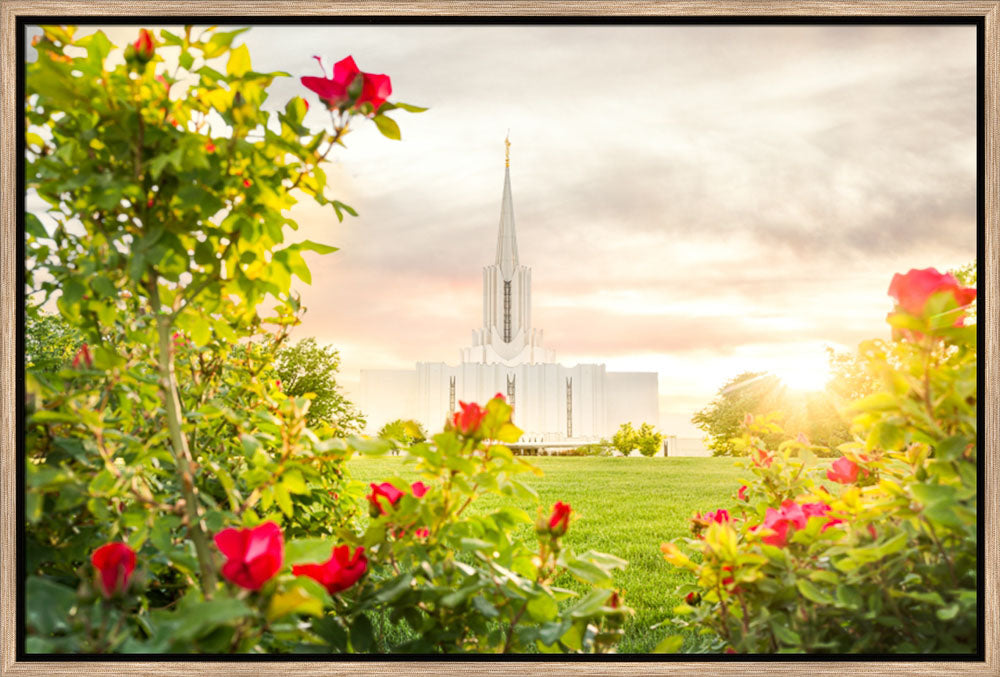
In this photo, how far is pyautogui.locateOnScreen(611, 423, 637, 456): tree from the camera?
642cm

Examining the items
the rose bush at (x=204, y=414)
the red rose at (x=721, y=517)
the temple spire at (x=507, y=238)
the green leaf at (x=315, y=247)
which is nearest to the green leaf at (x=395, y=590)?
the rose bush at (x=204, y=414)

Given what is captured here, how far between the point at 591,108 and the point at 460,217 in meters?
0.89

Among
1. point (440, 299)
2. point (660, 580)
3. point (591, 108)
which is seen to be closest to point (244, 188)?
point (591, 108)

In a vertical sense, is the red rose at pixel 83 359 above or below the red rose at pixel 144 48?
below

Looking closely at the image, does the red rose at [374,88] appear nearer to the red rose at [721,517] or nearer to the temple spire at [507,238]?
the red rose at [721,517]

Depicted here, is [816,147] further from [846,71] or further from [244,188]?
[244,188]

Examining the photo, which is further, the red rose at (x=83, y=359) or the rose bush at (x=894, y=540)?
the red rose at (x=83, y=359)

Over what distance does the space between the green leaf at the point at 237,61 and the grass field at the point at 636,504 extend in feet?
5.33

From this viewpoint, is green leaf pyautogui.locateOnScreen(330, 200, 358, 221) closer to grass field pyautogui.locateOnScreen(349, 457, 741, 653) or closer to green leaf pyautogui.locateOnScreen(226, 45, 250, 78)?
green leaf pyautogui.locateOnScreen(226, 45, 250, 78)

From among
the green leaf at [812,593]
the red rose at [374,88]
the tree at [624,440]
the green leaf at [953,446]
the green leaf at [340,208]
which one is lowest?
the tree at [624,440]

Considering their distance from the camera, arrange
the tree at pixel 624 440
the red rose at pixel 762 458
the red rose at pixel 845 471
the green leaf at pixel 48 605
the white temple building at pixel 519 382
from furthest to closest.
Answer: the tree at pixel 624 440
the white temple building at pixel 519 382
the red rose at pixel 762 458
the red rose at pixel 845 471
the green leaf at pixel 48 605

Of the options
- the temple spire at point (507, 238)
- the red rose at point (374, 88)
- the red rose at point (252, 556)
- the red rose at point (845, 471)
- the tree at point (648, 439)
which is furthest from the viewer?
the tree at point (648, 439)

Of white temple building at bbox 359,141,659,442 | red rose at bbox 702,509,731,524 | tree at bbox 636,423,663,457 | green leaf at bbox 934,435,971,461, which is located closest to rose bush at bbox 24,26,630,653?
red rose at bbox 702,509,731,524

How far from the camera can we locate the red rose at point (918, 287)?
2.85ft
